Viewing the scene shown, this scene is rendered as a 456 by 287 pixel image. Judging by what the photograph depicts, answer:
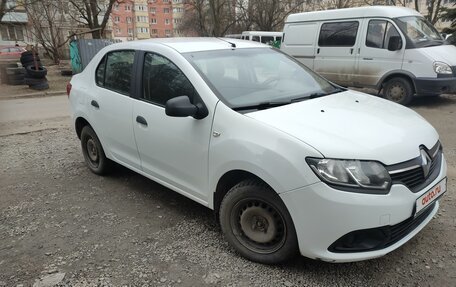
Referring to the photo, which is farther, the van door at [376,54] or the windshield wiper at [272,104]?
the van door at [376,54]

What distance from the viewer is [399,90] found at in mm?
8789

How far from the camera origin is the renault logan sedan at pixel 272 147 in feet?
7.75

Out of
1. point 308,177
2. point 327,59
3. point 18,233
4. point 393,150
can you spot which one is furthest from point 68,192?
point 327,59

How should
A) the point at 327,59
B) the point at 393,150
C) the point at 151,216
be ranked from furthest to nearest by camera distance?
the point at 327,59 < the point at 151,216 < the point at 393,150

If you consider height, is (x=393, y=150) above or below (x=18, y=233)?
above

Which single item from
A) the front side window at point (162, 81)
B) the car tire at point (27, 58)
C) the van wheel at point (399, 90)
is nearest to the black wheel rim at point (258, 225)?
the front side window at point (162, 81)

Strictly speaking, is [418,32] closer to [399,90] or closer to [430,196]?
[399,90]

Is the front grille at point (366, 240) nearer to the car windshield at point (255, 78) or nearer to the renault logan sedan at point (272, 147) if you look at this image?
the renault logan sedan at point (272, 147)

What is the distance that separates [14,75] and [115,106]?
13874 mm

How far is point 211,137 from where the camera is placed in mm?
2934

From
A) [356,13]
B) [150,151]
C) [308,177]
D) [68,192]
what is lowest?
[68,192]

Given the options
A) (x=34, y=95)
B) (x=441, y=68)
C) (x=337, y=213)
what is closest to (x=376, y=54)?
(x=441, y=68)

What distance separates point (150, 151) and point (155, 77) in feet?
2.33

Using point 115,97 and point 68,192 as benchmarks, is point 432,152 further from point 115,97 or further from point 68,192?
point 68,192
